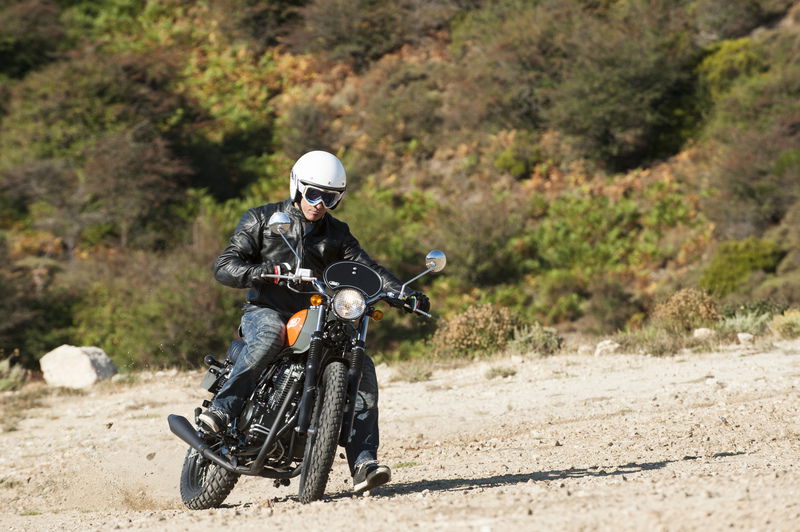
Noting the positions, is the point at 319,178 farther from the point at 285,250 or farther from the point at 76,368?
the point at 76,368

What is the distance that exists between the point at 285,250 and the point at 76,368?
11719mm

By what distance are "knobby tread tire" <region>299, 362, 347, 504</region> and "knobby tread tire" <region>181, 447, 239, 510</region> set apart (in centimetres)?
78

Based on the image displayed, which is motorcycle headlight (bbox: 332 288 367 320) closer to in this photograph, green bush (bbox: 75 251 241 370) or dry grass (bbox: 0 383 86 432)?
dry grass (bbox: 0 383 86 432)

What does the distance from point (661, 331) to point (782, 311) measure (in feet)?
9.93

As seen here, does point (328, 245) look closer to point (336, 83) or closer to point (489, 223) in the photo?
point (489, 223)

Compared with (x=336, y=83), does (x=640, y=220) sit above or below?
below

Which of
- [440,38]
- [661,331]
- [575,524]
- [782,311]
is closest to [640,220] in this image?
[782,311]

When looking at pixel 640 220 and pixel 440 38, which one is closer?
pixel 640 220

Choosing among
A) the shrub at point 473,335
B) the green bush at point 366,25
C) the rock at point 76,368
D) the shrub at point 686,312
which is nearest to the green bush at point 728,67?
the green bush at point 366,25

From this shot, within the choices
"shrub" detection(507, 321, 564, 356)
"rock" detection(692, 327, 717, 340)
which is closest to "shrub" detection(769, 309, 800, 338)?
"rock" detection(692, 327, 717, 340)

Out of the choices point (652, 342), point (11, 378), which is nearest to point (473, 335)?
point (652, 342)

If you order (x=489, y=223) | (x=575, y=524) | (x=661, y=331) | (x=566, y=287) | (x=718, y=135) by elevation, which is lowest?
(x=575, y=524)

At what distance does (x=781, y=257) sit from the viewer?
2327 cm

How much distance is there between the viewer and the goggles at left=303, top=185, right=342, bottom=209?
648 centimetres
